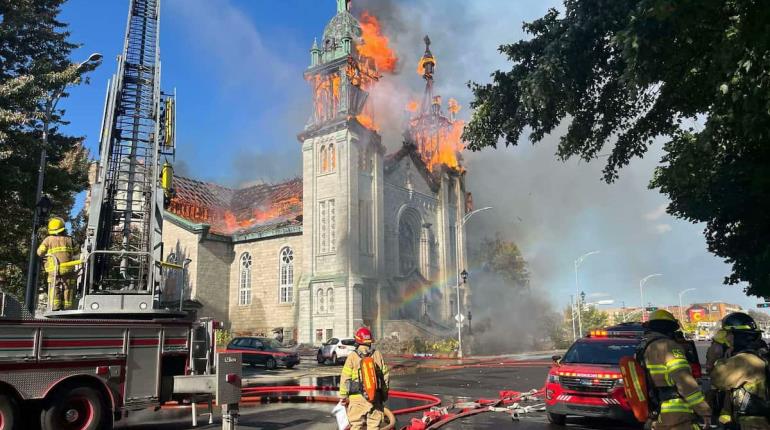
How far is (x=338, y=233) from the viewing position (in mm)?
38719

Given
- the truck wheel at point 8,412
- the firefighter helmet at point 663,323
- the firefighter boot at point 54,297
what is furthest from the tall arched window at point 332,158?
the firefighter helmet at point 663,323

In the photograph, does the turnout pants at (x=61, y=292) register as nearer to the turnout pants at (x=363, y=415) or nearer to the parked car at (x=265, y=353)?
the turnout pants at (x=363, y=415)

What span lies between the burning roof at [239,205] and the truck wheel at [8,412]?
115 ft

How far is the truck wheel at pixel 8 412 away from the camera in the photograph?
298 inches

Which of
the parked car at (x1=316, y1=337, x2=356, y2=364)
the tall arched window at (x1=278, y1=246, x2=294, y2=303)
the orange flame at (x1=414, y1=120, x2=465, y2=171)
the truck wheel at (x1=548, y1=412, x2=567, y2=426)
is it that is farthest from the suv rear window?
the orange flame at (x1=414, y1=120, x2=465, y2=171)

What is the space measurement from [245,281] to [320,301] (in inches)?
324

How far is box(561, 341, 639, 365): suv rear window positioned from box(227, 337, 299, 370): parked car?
17.2 meters

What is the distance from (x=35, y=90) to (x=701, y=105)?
1755 centimetres

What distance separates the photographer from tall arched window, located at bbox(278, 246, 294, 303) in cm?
4184

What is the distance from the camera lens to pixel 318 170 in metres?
40.8

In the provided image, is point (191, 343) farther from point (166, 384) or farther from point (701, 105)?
point (701, 105)

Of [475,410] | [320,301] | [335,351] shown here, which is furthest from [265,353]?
[475,410]

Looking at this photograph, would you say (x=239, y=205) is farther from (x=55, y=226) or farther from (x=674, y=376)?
(x=674, y=376)

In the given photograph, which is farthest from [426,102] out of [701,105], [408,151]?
[701,105]
